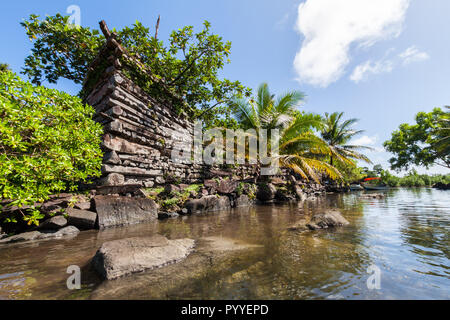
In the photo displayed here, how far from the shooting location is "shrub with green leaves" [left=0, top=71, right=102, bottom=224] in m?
2.66

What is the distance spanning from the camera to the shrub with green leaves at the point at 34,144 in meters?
2.66

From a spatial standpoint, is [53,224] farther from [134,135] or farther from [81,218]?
[134,135]

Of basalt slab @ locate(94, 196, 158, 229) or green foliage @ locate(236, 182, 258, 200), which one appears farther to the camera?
green foliage @ locate(236, 182, 258, 200)

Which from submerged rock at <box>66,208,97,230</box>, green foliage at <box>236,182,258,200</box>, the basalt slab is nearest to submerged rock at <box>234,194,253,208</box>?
green foliage at <box>236,182,258,200</box>

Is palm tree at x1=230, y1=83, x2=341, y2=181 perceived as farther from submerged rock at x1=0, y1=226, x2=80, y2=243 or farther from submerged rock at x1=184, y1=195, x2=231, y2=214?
submerged rock at x1=0, y1=226, x2=80, y2=243

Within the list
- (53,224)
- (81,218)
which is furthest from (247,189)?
(53,224)

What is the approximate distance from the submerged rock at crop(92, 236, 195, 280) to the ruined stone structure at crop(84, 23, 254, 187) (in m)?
2.98

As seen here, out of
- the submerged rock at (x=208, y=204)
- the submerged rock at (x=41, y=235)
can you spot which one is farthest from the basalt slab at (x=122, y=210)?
the submerged rock at (x=208, y=204)

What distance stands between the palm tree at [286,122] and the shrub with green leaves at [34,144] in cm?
715

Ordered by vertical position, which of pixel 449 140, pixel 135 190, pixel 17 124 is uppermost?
pixel 449 140
